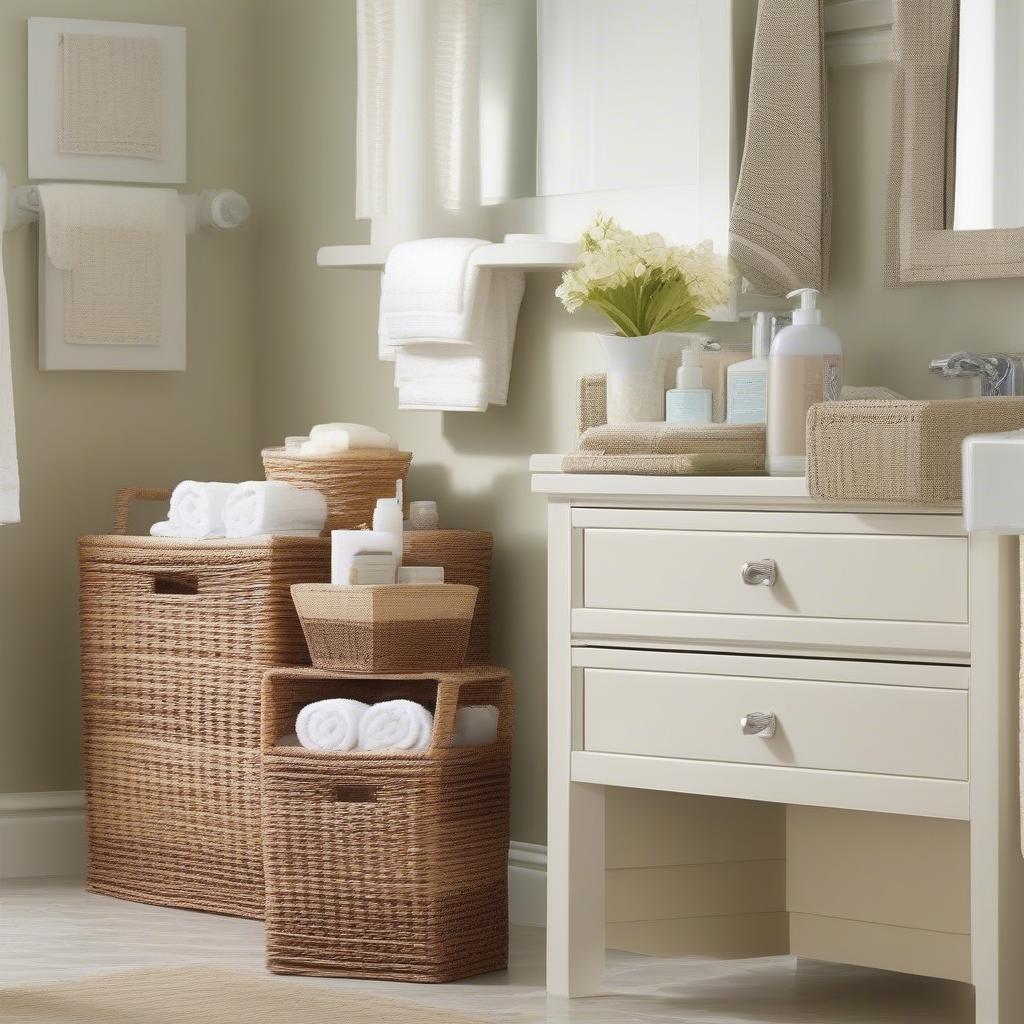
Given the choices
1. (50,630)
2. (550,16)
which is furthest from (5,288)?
(550,16)

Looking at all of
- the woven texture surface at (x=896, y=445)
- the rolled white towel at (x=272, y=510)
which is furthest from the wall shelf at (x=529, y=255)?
the woven texture surface at (x=896, y=445)

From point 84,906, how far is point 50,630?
56 cm

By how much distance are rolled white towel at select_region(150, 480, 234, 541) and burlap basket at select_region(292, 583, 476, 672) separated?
33cm

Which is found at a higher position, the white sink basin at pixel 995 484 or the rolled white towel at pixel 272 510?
the white sink basin at pixel 995 484

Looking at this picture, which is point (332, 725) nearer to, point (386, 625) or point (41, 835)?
point (386, 625)

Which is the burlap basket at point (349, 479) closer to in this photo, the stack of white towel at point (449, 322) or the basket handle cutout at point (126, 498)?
the stack of white towel at point (449, 322)

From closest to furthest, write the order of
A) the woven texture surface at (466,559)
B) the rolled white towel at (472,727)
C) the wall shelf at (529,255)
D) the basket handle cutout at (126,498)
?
the rolled white towel at (472,727) → the wall shelf at (529,255) → the woven texture surface at (466,559) → the basket handle cutout at (126,498)

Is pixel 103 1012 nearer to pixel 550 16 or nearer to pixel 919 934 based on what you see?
pixel 919 934

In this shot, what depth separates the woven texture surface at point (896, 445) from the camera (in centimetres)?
227

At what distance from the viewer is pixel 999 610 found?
2.28 meters

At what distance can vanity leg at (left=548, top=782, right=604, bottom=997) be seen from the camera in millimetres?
2664

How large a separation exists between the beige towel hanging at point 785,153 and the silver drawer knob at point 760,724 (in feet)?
2.12

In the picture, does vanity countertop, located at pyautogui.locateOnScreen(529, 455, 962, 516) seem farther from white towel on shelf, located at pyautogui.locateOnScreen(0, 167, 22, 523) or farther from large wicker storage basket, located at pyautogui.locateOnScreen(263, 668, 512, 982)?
white towel on shelf, located at pyautogui.locateOnScreen(0, 167, 22, 523)

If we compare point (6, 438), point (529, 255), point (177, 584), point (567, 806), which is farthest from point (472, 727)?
point (6, 438)
